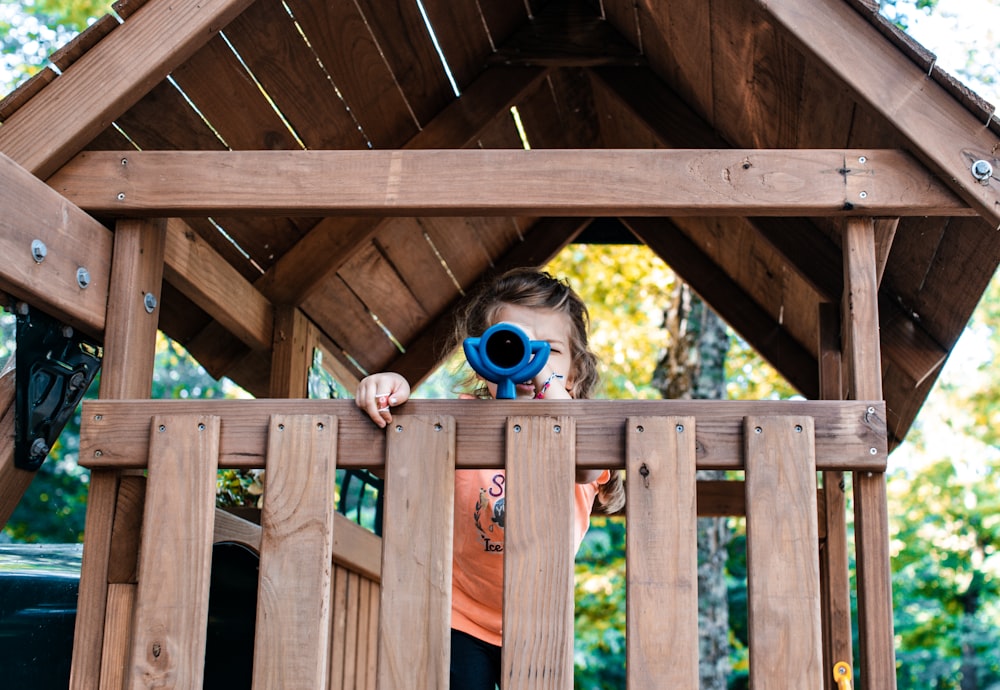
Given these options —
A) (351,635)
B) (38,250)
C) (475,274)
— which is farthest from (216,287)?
(475,274)

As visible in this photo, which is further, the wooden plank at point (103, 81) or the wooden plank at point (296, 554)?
the wooden plank at point (103, 81)

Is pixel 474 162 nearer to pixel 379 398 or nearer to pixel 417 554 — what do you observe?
pixel 379 398

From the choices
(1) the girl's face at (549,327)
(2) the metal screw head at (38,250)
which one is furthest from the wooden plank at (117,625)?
(1) the girl's face at (549,327)

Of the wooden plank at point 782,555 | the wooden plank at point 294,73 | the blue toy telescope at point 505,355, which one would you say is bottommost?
the wooden plank at point 782,555

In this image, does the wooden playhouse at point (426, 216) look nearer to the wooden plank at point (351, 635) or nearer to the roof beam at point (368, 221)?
the roof beam at point (368, 221)

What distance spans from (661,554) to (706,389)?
20.3ft

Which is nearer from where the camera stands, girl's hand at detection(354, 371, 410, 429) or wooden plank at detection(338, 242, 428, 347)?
girl's hand at detection(354, 371, 410, 429)

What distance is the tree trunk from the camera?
7.80 metres

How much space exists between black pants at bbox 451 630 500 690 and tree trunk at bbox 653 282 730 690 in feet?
16.1

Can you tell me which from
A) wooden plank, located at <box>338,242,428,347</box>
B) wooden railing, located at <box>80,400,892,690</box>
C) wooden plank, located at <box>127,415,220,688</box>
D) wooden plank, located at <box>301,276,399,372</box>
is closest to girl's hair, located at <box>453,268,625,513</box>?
wooden plank, located at <box>338,242,428,347</box>

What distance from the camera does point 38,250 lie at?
87.0 inches

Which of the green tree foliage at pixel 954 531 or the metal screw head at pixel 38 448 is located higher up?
the green tree foliage at pixel 954 531

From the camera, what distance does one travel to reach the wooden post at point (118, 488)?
2197 millimetres

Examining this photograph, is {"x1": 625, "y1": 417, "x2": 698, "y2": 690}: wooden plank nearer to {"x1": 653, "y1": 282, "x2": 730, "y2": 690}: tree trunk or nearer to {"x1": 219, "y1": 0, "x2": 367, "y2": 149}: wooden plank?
{"x1": 219, "y1": 0, "x2": 367, "y2": 149}: wooden plank
